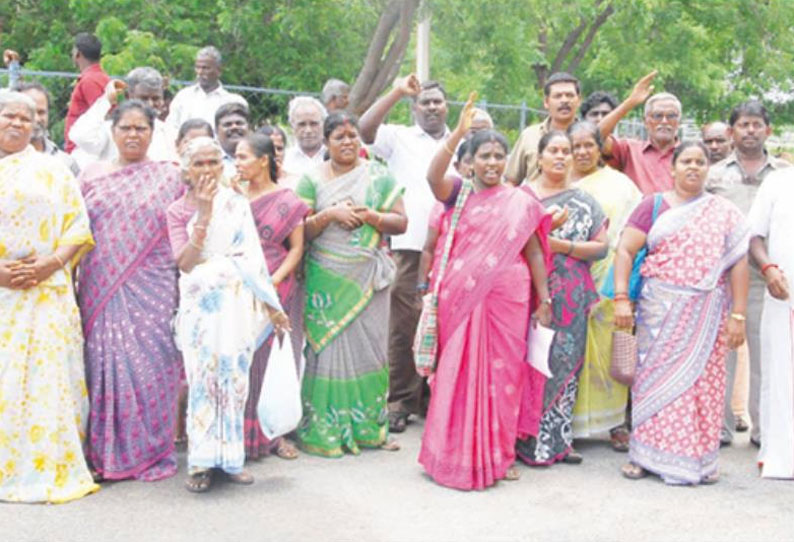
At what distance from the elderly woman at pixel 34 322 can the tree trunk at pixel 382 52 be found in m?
7.19

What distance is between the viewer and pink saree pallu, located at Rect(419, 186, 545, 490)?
5070mm

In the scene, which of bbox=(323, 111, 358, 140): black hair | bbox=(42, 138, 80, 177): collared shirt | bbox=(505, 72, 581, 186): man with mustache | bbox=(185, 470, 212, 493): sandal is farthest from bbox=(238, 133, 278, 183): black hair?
bbox=(505, 72, 581, 186): man with mustache

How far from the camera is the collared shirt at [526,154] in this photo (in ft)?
20.8

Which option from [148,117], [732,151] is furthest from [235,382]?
[732,151]

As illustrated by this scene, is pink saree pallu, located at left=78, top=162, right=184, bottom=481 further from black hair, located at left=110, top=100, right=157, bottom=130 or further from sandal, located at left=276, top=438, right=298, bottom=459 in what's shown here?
sandal, located at left=276, top=438, right=298, bottom=459

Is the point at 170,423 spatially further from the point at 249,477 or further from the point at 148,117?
the point at 148,117

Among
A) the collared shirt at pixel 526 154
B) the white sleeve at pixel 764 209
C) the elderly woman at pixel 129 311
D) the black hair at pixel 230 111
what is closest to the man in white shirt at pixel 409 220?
the collared shirt at pixel 526 154

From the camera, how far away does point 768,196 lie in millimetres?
5527

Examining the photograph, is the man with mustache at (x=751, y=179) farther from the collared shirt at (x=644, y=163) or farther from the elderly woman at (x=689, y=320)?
the elderly woman at (x=689, y=320)

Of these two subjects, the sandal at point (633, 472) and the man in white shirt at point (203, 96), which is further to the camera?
the man in white shirt at point (203, 96)

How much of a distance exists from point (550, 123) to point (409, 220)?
3.78ft

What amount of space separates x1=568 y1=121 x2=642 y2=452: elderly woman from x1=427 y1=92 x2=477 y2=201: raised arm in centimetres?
95

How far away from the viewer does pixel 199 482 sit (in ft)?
16.1

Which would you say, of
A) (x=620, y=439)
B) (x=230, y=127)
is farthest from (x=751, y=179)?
(x=230, y=127)
